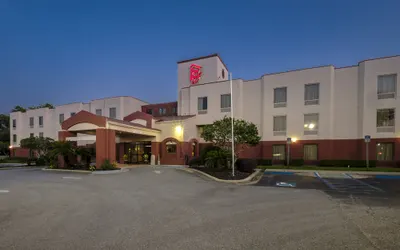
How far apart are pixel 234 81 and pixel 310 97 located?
9.73m

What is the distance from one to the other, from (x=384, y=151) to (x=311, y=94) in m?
9.69

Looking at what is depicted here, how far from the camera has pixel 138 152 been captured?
27484 millimetres

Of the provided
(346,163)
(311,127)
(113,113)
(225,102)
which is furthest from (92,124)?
(346,163)

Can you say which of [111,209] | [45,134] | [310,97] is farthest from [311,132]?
[45,134]

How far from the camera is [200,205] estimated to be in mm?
7699

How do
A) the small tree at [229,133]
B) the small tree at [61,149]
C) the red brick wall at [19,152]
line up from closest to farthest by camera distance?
the small tree at [229,133] → the small tree at [61,149] → the red brick wall at [19,152]

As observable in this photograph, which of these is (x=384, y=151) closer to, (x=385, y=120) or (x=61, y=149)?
(x=385, y=120)

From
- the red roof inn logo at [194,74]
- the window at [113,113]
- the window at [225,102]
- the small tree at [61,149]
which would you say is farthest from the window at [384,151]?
the window at [113,113]

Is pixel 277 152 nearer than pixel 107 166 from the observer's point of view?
No

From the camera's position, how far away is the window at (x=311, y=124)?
23562 millimetres

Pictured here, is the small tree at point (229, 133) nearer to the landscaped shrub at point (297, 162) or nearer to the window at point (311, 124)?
the landscaped shrub at point (297, 162)

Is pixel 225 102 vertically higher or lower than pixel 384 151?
higher

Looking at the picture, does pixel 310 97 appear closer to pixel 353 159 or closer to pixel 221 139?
pixel 353 159

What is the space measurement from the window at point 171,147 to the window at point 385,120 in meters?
23.3
